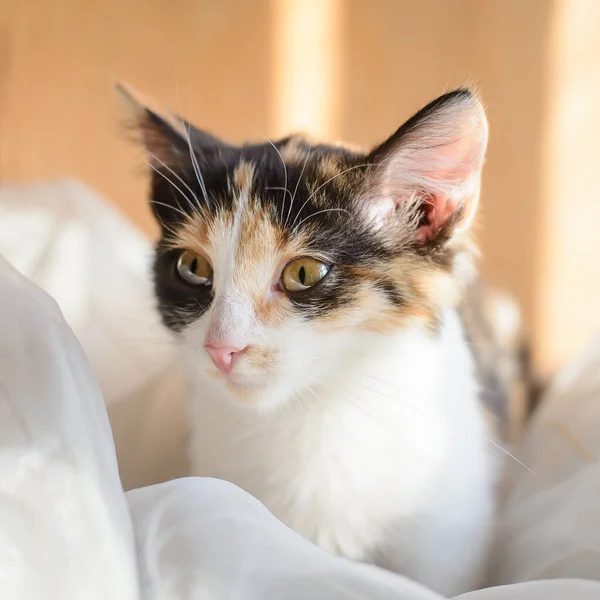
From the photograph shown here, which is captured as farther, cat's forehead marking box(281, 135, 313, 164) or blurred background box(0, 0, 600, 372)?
blurred background box(0, 0, 600, 372)

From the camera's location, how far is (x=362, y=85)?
5.53 feet

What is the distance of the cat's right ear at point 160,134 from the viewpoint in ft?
3.01

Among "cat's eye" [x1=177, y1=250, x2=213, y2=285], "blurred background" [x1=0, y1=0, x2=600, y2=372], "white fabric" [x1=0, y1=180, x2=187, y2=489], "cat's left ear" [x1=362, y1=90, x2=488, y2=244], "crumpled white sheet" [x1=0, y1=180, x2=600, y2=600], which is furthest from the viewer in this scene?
"blurred background" [x1=0, y1=0, x2=600, y2=372]

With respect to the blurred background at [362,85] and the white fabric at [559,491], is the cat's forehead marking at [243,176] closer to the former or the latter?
the white fabric at [559,491]

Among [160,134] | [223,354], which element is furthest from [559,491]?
[160,134]

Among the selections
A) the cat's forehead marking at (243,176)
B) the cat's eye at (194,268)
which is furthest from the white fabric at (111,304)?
the cat's forehead marking at (243,176)

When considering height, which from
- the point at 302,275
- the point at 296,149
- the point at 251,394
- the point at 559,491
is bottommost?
the point at 559,491

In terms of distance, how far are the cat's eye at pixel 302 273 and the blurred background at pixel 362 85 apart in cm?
92

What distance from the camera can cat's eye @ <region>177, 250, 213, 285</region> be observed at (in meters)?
0.85

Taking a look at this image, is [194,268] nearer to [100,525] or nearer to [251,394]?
[251,394]

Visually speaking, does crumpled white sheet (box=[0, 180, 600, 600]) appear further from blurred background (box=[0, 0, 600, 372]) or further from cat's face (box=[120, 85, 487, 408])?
blurred background (box=[0, 0, 600, 372])

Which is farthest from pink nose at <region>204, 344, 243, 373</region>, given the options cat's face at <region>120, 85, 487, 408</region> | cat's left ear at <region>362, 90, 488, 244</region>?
cat's left ear at <region>362, 90, 488, 244</region>

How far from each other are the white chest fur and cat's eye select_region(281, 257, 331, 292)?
0.35 feet

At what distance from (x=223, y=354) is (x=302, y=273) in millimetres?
132
